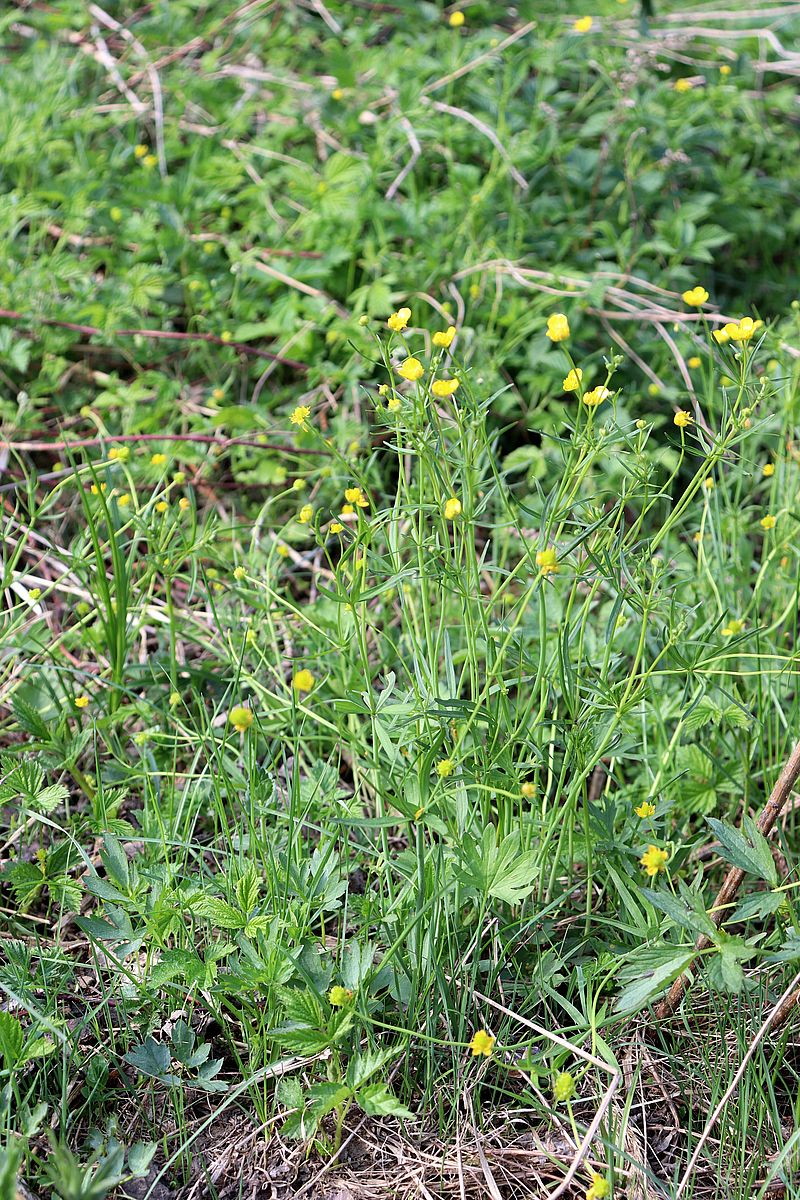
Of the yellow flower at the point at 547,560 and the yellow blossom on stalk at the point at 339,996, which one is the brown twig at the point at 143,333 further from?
the yellow blossom on stalk at the point at 339,996

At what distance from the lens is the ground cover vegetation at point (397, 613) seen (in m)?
1.40

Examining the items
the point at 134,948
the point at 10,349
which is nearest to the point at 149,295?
the point at 10,349

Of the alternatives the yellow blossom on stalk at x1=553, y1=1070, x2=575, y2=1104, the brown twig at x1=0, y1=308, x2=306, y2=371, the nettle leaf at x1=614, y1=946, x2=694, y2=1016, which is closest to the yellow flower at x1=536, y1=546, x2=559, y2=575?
the nettle leaf at x1=614, y1=946, x2=694, y2=1016

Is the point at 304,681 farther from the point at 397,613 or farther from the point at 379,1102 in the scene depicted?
the point at 397,613

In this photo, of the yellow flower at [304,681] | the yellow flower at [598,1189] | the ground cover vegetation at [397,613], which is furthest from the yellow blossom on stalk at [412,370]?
the yellow flower at [598,1189]

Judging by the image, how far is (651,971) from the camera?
4.42ft

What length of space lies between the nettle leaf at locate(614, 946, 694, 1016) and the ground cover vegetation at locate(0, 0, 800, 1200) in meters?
0.01

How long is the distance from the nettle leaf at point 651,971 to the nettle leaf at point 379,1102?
303mm

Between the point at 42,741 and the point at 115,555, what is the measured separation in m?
0.34

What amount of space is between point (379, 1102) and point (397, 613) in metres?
1.04

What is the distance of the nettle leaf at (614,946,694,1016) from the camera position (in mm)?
1253

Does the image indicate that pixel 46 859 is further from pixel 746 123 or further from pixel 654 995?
pixel 746 123

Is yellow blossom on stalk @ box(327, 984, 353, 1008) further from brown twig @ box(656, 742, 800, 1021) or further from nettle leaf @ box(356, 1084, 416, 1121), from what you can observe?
brown twig @ box(656, 742, 800, 1021)

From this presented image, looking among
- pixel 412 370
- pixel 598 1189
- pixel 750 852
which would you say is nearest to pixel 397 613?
pixel 412 370
